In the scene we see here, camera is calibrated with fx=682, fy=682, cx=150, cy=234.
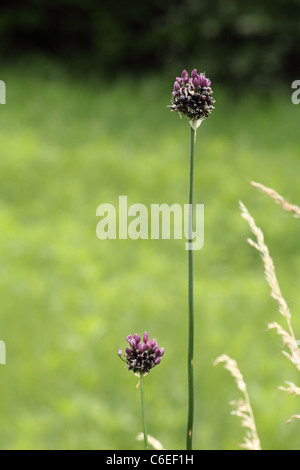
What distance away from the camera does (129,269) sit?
17.7 ft

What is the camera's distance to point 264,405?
3809 mm

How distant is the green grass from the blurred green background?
1cm

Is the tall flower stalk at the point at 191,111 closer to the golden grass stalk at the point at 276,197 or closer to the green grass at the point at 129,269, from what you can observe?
the golden grass stalk at the point at 276,197

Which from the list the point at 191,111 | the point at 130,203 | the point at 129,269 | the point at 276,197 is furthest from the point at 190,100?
the point at 130,203

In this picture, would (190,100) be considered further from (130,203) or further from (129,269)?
(130,203)

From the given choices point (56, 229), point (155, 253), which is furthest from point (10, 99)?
point (155, 253)

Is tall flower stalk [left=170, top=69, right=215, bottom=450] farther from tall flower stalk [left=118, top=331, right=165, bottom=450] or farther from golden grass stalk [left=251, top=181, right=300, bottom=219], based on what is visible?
golden grass stalk [left=251, top=181, right=300, bottom=219]

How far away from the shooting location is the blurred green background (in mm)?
3805

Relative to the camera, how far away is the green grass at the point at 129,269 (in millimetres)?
3721

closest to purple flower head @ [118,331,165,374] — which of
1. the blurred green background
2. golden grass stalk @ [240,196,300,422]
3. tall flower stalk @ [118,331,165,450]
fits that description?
tall flower stalk @ [118,331,165,450]

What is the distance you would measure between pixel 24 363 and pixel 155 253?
1.89 meters

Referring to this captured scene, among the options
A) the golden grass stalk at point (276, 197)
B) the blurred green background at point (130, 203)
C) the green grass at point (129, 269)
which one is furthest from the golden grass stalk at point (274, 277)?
the blurred green background at point (130, 203)

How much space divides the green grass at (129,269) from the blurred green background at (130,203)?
1 cm

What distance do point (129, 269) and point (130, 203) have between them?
1.00m
